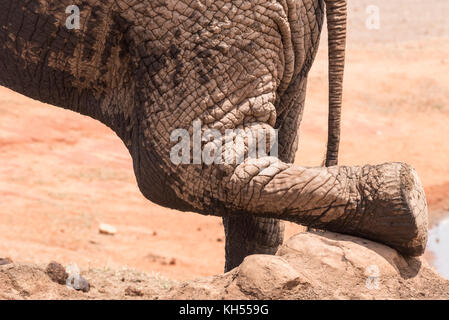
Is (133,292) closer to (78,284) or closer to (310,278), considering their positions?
(78,284)

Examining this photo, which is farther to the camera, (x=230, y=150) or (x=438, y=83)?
(x=438, y=83)

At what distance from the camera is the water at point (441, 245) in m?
6.43

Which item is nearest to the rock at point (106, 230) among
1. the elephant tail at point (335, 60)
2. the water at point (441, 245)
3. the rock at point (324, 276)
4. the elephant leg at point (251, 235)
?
the water at point (441, 245)

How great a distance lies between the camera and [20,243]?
6.25 m

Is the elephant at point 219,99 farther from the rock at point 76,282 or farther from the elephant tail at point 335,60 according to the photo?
the rock at point 76,282

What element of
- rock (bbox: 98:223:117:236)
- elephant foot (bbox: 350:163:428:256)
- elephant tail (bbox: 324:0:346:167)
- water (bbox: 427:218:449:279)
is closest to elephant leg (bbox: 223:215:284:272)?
elephant tail (bbox: 324:0:346:167)

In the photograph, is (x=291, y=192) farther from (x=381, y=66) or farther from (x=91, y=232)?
(x=381, y=66)

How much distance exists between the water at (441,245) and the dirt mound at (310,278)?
3.07 m

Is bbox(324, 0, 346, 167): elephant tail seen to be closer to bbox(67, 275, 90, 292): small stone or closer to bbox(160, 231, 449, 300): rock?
bbox(160, 231, 449, 300): rock

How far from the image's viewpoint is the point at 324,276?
3064 mm

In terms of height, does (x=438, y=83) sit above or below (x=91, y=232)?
above
